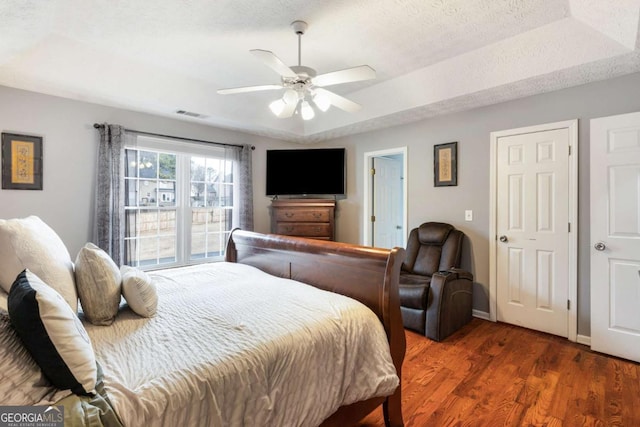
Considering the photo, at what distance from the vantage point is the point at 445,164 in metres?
3.67

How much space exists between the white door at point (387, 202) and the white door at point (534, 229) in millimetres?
1723

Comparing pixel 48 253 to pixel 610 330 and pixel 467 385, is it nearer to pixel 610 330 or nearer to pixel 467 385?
pixel 467 385

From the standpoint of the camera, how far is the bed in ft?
3.26

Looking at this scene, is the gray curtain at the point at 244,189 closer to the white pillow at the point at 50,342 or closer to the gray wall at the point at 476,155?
the gray wall at the point at 476,155

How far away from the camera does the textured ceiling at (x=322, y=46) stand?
7.11 feet

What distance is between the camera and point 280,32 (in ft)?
8.25

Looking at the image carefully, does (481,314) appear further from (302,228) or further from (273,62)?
(273,62)

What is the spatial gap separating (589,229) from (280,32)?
319 cm

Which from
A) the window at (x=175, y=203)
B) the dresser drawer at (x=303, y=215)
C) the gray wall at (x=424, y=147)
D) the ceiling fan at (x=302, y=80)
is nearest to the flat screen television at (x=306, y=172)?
the dresser drawer at (x=303, y=215)

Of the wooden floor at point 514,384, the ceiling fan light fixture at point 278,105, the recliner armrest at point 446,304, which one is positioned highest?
the ceiling fan light fixture at point 278,105

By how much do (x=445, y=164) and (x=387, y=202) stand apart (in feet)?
4.48

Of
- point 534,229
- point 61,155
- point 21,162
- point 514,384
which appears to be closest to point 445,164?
point 534,229

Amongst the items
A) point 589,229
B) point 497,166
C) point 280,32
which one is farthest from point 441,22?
point 589,229

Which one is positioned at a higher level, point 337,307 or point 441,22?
point 441,22
